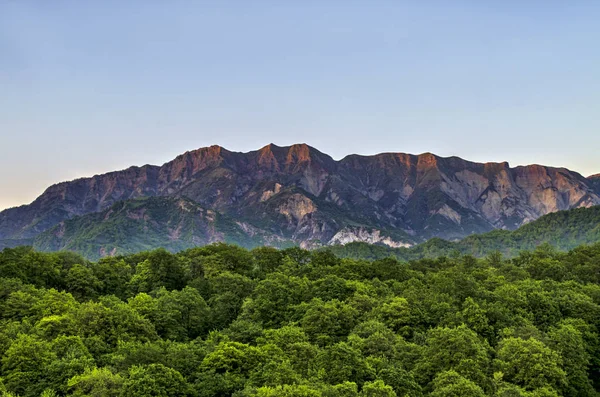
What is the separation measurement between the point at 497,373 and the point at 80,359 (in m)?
48.4

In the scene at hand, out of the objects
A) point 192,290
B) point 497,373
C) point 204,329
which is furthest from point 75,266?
point 497,373

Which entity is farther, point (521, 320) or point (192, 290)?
point (192, 290)

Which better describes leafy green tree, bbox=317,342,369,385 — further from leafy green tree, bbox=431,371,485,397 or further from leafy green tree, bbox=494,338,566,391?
leafy green tree, bbox=494,338,566,391

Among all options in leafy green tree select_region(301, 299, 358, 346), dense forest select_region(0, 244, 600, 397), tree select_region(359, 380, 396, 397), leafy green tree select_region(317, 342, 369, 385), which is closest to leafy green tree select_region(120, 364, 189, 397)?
dense forest select_region(0, 244, 600, 397)

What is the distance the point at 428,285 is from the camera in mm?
101375

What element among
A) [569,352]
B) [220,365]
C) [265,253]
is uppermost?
[265,253]

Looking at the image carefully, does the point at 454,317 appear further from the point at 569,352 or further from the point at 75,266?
the point at 75,266

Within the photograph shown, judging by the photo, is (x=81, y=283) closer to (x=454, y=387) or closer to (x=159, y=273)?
(x=159, y=273)

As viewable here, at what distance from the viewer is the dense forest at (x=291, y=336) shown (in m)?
53.0

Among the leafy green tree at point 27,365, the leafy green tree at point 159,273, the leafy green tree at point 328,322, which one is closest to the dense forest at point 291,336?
the leafy green tree at point 27,365

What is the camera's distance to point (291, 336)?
6656 cm

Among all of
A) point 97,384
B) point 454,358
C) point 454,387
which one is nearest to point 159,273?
point 97,384

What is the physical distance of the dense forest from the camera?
53031 millimetres

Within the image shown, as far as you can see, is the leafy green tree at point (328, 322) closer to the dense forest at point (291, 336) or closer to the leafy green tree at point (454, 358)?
the dense forest at point (291, 336)
